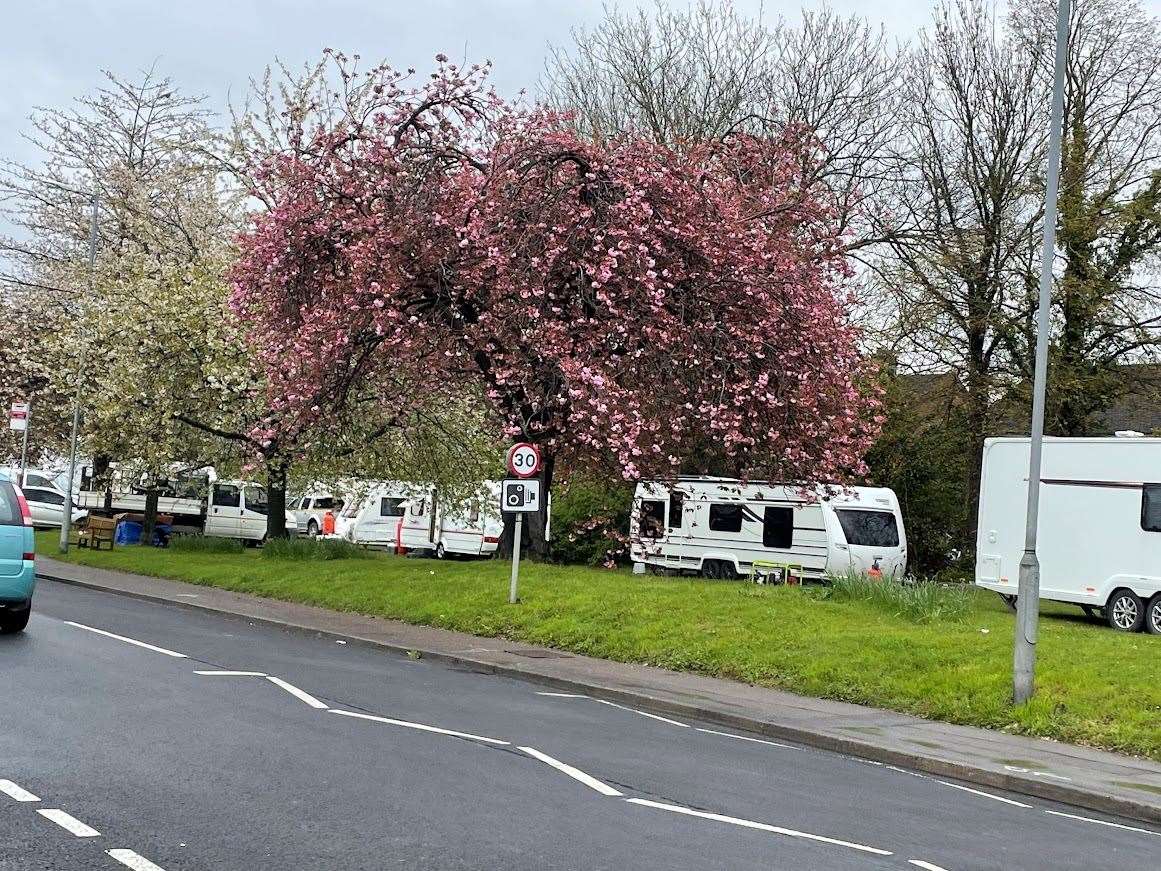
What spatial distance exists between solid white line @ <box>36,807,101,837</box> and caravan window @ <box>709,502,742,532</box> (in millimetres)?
25240

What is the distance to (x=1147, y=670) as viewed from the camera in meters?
14.0

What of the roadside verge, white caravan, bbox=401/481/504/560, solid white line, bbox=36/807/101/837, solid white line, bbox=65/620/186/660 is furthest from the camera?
white caravan, bbox=401/481/504/560

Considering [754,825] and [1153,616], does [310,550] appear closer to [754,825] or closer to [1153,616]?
[1153,616]

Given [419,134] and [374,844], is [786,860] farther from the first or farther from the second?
[419,134]

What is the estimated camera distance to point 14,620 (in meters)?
15.2

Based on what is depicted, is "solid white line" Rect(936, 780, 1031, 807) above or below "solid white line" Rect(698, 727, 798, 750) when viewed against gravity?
above

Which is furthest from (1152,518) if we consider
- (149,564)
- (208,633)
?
(149,564)

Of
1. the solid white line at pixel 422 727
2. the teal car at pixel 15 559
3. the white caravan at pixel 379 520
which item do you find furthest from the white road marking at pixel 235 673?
the white caravan at pixel 379 520

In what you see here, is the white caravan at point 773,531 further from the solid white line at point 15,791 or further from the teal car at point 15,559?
the solid white line at point 15,791

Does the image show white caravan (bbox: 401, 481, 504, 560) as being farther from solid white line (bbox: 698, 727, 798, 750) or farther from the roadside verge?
solid white line (bbox: 698, 727, 798, 750)

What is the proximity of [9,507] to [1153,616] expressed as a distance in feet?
56.5

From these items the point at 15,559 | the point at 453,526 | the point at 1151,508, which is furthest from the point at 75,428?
the point at 1151,508

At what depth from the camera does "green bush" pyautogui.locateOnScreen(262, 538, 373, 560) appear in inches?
1156

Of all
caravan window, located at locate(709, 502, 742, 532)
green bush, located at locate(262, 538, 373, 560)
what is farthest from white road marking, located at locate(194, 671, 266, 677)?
caravan window, located at locate(709, 502, 742, 532)
